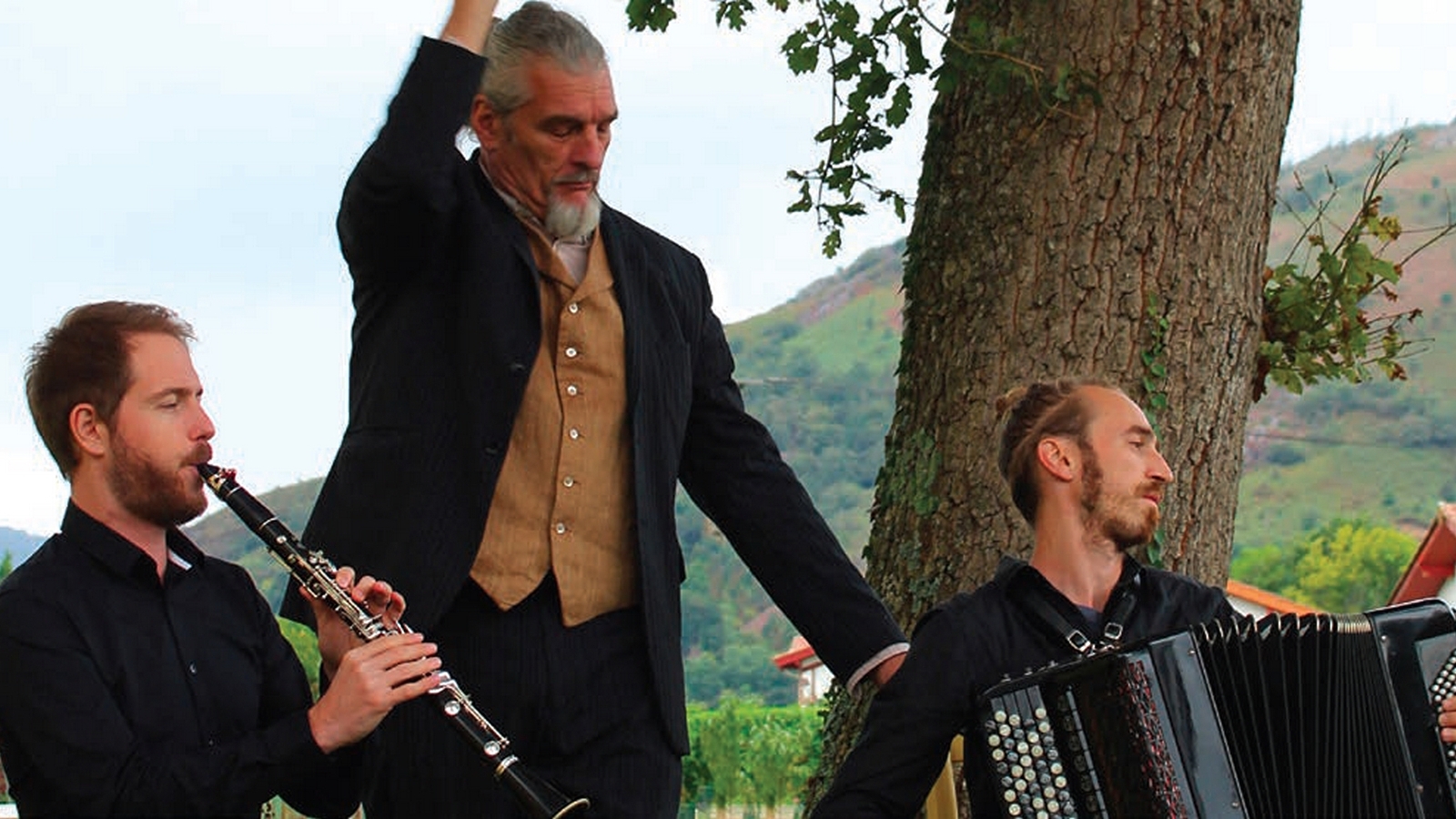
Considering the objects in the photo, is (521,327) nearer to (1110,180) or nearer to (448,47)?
(448,47)

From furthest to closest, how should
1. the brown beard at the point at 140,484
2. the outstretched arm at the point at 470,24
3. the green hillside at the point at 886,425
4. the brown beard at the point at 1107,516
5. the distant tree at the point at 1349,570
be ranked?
the green hillside at the point at 886,425, the distant tree at the point at 1349,570, the brown beard at the point at 1107,516, the outstretched arm at the point at 470,24, the brown beard at the point at 140,484

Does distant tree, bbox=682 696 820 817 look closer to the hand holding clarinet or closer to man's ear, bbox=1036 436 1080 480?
man's ear, bbox=1036 436 1080 480

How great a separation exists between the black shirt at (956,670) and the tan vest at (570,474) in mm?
597

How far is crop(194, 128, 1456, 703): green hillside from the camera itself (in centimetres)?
5569

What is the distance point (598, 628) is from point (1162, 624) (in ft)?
3.69

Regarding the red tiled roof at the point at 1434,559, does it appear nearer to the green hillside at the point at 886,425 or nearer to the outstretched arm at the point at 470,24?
the outstretched arm at the point at 470,24

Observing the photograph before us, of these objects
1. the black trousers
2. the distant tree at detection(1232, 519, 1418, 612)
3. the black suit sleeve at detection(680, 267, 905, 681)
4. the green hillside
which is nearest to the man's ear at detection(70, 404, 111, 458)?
the black trousers

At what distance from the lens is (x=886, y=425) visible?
58938mm

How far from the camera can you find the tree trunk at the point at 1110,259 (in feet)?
17.6

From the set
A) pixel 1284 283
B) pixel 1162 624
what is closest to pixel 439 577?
pixel 1162 624

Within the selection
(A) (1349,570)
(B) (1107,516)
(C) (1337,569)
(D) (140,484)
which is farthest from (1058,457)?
(A) (1349,570)

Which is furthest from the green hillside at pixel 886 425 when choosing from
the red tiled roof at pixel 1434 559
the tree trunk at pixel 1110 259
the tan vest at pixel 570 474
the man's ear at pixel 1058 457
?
the tan vest at pixel 570 474

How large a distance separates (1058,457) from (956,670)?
0.53 m

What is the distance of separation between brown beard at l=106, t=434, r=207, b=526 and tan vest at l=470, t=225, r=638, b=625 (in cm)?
50
